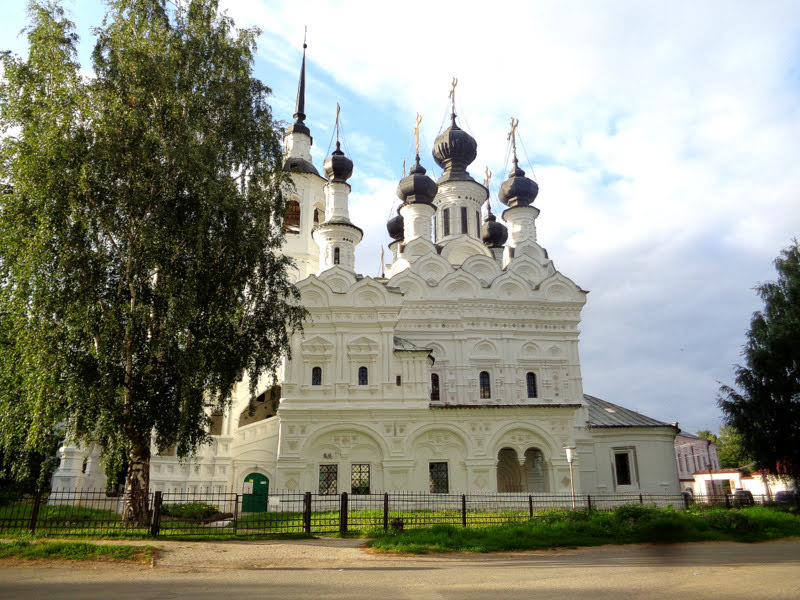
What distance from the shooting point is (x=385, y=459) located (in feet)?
66.2

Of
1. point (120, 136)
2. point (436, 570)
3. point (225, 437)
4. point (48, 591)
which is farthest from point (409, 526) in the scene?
point (120, 136)

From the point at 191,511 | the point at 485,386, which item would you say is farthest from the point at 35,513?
the point at 485,386

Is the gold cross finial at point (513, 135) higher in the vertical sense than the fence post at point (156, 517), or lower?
higher

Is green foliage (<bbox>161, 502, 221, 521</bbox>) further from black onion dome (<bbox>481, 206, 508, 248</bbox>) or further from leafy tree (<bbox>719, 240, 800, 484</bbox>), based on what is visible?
black onion dome (<bbox>481, 206, 508, 248</bbox>)

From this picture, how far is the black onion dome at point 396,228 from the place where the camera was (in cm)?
3284

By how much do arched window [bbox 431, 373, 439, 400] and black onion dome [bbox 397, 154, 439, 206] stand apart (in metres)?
8.63

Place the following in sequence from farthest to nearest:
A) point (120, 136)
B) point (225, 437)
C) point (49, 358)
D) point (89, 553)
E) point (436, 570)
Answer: point (225, 437) < point (120, 136) < point (49, 358) < point (89, 553) < point (436, 570)

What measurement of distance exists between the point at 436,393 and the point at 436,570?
595 inches

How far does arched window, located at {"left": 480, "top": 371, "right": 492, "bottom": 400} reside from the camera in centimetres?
2367

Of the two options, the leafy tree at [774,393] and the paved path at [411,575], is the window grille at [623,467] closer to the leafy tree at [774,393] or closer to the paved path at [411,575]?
the leafy tree at [774,393]

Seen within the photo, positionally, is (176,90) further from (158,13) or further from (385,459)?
(385,459)

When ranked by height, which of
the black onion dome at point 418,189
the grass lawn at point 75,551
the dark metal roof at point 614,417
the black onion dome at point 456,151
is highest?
the black onion dome at point 456,151

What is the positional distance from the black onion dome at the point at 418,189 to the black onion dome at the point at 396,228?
4670mm

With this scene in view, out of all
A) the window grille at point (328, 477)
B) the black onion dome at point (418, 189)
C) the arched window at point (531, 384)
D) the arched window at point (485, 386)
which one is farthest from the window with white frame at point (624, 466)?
the black onion dome at point (418, 189)
